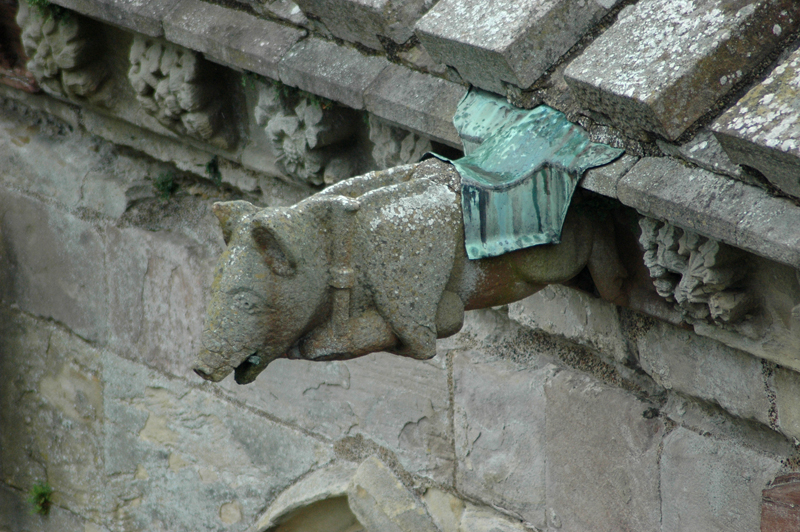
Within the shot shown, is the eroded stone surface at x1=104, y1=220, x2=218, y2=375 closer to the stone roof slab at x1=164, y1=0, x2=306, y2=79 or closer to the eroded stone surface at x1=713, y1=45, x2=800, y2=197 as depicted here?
the stone roof slab at x1=164, y1=0, x2=306, y2=79

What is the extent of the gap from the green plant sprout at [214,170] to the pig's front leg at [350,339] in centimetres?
119

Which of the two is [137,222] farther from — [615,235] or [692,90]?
[692,90]

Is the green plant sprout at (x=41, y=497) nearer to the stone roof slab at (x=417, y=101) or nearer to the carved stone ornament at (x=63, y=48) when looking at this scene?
the carved stone ornament at (x=63, y=48)

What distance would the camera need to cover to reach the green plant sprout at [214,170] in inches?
94.3

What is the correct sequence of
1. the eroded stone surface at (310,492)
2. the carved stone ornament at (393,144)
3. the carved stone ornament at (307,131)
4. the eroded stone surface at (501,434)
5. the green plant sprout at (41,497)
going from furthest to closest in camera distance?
the green plant sprout at (41,497) → the eroded stone surface at (310,492) → the eroded stone surface at (501,434) → the carved stone ornament at (307,131) → the carved stone ornament at (393,144)

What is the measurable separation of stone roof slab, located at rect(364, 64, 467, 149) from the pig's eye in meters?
0.50

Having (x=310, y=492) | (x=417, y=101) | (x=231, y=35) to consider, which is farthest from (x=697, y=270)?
(x=310, y=492)

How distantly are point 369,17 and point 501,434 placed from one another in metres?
1.01

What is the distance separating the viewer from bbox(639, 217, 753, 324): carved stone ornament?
51.2 inches

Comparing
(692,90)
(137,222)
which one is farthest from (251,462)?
(692,90)

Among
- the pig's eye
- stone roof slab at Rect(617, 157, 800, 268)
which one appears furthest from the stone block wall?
the pig's eye

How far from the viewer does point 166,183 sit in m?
2.60

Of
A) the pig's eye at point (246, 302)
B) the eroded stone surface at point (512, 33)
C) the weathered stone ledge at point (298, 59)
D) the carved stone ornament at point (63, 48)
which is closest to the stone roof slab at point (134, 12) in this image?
the weathered stone ledge at point (298, 59)

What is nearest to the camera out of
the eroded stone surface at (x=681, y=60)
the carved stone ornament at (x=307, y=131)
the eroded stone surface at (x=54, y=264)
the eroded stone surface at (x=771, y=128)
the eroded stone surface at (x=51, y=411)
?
the eroded stone surface at (x=771, y=128)
